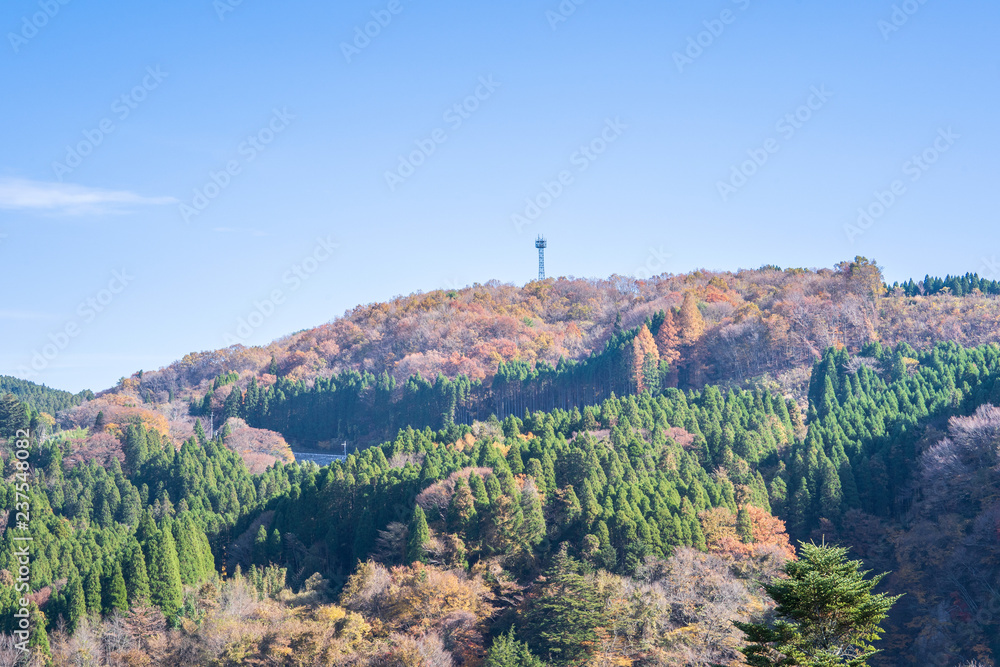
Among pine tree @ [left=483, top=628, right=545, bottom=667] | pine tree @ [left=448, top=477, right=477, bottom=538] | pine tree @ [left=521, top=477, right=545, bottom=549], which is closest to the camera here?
pine tree @ [left=483, top=628, right=545, bottom=667]

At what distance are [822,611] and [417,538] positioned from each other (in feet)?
86.5

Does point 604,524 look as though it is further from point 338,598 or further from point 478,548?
point 338,598

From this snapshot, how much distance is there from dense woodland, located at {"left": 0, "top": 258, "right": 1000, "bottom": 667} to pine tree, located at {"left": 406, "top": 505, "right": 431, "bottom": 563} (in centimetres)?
13

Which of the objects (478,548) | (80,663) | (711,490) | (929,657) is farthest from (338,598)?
(929,657)

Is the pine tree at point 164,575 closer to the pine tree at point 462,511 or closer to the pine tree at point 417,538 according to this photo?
the pine tree at point 417,538

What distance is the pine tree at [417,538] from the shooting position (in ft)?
146

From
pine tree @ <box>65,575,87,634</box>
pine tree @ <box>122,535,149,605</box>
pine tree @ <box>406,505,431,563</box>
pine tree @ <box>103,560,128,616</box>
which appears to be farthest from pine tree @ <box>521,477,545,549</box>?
pine tree @ <box>65,575,87,634</box>

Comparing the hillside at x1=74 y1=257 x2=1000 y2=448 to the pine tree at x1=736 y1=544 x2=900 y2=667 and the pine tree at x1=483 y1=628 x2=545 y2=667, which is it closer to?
the pine tree at x1=483 y1=628 x2=545 y2=667

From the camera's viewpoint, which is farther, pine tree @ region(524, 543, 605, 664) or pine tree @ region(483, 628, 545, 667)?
pine tree @ region(524, 543, 605, 664)

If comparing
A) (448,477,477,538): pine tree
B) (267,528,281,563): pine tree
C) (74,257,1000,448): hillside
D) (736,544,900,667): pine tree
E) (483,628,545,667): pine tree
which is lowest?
(483,628,545,667): pine tree

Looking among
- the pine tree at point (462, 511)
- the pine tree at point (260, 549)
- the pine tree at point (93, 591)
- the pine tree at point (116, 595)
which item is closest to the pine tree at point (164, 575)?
the pine tree at point (116, 595)

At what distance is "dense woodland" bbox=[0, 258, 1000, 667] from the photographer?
3956cm

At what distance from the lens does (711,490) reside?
49.6 metres

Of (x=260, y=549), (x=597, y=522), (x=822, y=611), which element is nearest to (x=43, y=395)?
(x=260, y=549)
